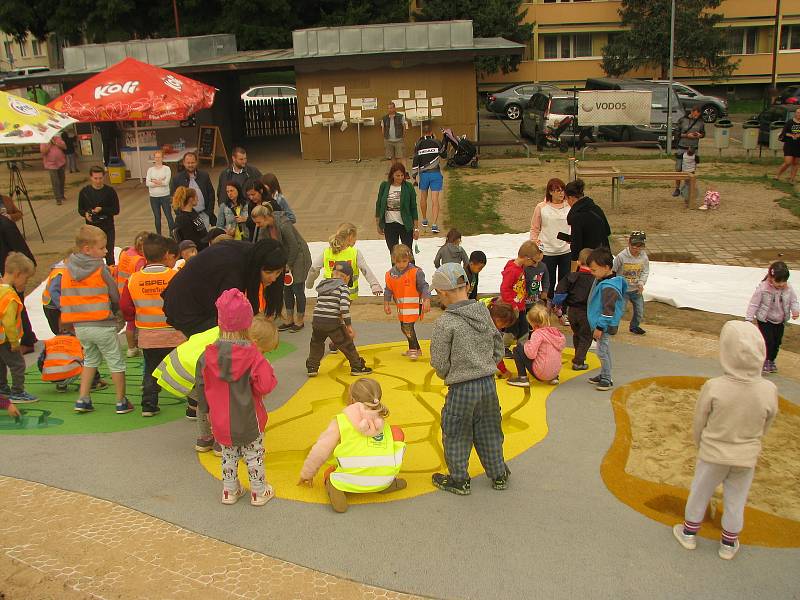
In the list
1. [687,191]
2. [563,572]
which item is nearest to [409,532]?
[563,572]

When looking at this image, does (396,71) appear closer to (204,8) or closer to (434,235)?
(434,235)

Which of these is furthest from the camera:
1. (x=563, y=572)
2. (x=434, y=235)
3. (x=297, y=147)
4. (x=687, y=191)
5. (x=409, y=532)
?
(x=297, y=147)

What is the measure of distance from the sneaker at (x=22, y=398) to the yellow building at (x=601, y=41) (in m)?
35.0

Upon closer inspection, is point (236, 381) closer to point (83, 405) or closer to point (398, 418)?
point (398, 418)

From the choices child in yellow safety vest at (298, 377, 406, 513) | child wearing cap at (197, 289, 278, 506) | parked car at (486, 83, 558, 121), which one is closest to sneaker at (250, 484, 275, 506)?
child wearing cap at (197, 289, 278, 506)

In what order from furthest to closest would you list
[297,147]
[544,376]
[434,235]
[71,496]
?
[297,147] → [434,235] → [544,376] → [71,496]

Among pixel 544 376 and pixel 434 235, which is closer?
pixel 544 376

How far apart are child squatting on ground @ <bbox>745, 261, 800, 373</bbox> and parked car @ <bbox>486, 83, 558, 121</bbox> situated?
2503cm

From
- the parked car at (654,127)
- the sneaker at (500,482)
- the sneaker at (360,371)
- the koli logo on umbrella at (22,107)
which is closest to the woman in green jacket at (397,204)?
the sneaker at (360,371)

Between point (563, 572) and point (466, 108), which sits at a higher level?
point (466, 108)

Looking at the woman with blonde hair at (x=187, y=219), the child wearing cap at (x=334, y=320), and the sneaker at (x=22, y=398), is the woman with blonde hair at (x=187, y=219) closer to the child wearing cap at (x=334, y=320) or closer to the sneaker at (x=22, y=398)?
the child wearing cap at (x=334, y=320)

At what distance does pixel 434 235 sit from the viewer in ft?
45.0

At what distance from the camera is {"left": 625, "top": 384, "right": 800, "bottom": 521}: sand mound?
17.1ft

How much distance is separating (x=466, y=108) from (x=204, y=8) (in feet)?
52.0
